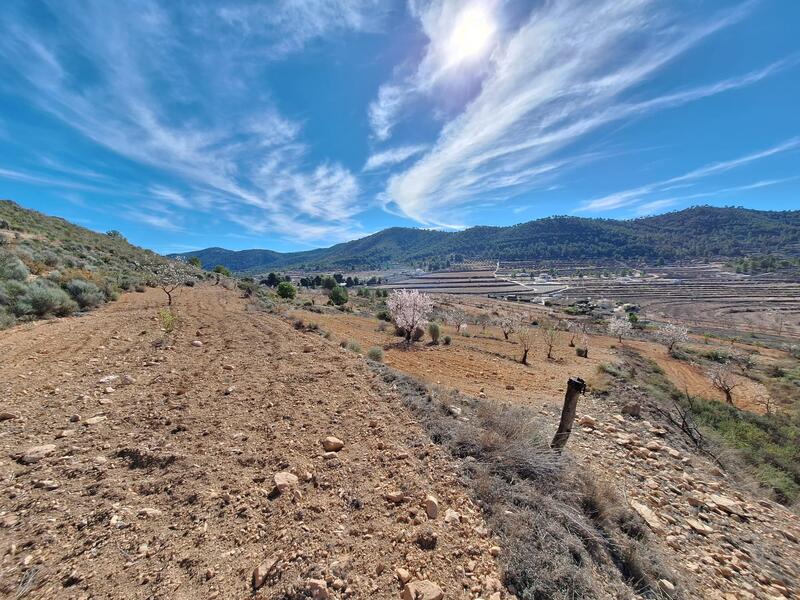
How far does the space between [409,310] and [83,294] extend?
14.6m

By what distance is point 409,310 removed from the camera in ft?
59.5

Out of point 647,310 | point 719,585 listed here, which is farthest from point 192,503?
point 647,310

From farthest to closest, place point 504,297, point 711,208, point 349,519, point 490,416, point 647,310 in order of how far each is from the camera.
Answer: point 711,208 < point 504,297 < point 647,310 < point 490,416 < point 349,519

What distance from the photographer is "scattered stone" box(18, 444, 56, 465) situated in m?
3.82

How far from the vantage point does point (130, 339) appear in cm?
887

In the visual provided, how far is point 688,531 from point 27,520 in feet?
25.2

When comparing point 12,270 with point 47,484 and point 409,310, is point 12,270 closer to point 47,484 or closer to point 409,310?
point 47,484

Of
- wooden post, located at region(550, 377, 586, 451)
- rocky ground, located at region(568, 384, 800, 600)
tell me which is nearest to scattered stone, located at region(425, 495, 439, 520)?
wooden post, located at region(550, 377, 586, 451)

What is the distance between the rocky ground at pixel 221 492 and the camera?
2.65m

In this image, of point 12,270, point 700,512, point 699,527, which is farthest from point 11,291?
point 700,512

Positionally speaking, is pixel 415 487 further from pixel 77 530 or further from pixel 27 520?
pixel 27 520

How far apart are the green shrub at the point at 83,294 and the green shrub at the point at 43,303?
136cm

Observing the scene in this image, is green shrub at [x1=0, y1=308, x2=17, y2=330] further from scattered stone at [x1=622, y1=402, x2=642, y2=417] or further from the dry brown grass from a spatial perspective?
scattered stone at [x1=622, y1=402, x2=642, y2=417]

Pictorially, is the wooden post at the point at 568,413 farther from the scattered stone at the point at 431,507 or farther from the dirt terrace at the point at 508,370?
the dirt terrace at the point at 508,370
